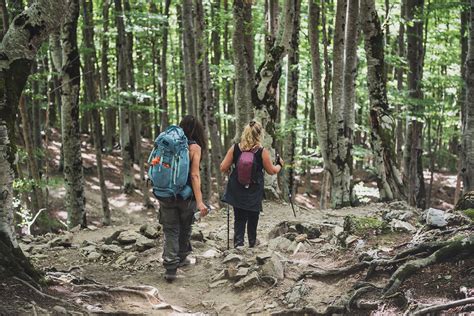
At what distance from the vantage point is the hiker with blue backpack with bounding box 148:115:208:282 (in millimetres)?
6074

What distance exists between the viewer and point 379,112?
38.7 feet

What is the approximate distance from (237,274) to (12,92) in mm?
3453

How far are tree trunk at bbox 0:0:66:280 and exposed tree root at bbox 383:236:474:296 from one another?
12.0 ft

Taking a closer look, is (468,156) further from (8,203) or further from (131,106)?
(131,106)

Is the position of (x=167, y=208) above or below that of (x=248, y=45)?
below

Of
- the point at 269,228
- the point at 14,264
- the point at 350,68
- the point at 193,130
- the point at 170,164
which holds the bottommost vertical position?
the point at 269,228

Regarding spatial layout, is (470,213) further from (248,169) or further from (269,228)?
(269,228)

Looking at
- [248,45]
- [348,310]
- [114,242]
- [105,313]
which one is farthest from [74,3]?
[348,310]

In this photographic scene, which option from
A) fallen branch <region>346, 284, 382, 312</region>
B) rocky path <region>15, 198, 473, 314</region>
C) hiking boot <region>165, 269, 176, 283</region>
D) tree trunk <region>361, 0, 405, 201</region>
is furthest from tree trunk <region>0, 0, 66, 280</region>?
tree trunk <region>361, 0, 405, 201</region>

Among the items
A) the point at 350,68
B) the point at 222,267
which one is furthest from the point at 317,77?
the point at 222,267

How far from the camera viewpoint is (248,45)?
44.3ft

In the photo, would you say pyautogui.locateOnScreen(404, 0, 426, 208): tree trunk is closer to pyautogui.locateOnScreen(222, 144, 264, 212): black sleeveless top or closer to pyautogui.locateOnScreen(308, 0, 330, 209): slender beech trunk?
pyautogui.locateOnScreen(308, 0, 330, 209): slender beech trunk

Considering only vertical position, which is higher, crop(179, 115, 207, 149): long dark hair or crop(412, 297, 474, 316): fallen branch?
crop(179, 115, 207, 149): long dark hair

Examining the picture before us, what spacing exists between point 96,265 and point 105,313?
2.45m
